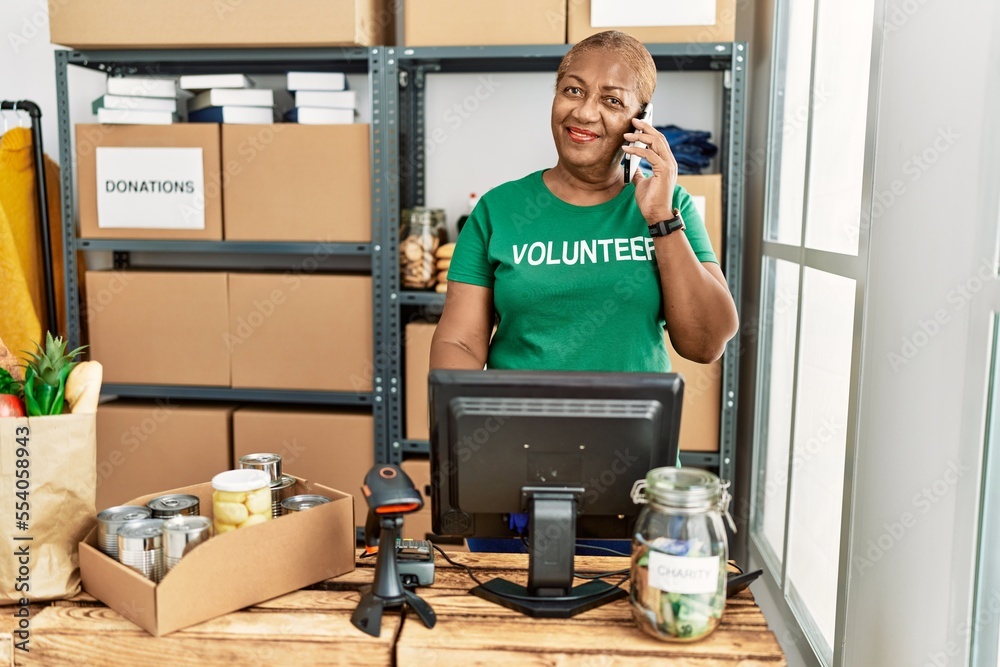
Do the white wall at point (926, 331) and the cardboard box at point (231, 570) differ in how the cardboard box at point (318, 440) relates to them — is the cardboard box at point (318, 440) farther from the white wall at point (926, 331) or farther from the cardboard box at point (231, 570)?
the white wall at point (926, 331)

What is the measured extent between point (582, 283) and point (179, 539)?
83cm

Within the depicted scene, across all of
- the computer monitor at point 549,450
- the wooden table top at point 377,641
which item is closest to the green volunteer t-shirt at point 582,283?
the computer monitor at point 549,450

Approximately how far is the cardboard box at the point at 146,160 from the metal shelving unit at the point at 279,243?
0.03 meters

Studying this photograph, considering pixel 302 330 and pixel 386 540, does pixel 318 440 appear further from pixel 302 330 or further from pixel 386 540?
pixel 386 540

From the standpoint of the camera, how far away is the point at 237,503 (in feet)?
3.82

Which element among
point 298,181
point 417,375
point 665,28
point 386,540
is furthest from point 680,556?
point 298,181

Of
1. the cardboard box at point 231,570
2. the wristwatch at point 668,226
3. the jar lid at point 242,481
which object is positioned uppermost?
the wristwatch at point 668,226

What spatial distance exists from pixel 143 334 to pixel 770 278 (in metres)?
1.96

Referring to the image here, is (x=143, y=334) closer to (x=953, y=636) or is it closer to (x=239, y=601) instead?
(x=239, y=601)

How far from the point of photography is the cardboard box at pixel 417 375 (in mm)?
2689

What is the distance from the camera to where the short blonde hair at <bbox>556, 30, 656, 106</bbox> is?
63.2 inches

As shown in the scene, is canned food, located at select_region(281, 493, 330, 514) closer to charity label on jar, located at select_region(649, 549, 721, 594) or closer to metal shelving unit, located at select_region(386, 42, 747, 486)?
charity label on jar, located at select_region(649, 549, 721, 594)

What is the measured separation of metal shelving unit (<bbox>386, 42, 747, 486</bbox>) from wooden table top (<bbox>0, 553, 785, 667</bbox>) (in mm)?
1481

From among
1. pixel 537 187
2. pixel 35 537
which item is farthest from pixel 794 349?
pixel 35 537
